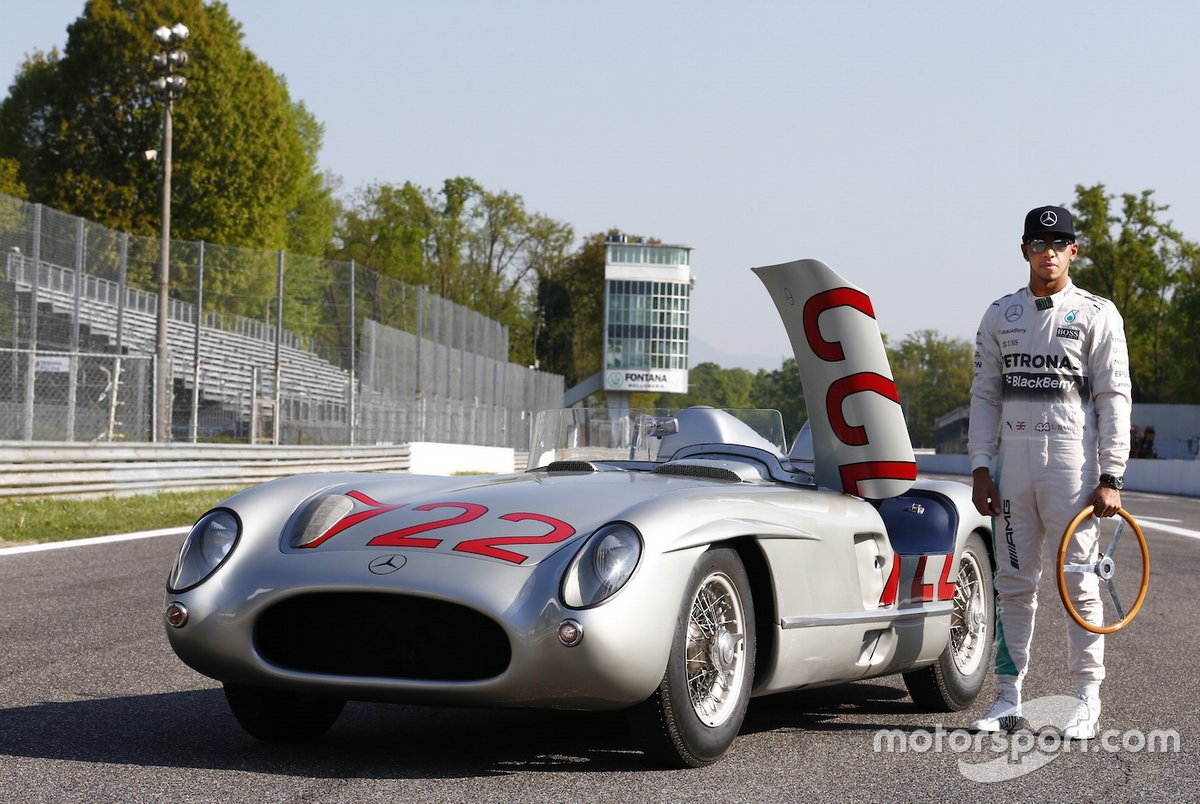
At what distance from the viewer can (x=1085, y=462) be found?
17.4 ft

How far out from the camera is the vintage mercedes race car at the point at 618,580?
4.19 metres

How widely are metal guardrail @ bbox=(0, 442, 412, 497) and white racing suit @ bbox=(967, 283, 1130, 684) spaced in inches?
382

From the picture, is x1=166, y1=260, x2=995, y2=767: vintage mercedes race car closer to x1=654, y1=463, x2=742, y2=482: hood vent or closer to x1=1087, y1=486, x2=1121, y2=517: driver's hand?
x1=654, y1=463, x2=742, y2=482: hood vent

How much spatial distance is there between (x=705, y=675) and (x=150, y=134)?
151 ft

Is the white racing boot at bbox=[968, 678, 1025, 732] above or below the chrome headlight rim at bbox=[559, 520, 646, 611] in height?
below

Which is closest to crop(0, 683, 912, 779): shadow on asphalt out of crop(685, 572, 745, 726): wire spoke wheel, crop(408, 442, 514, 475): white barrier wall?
crop(685, 572, 745, 726): wire spoke wheel

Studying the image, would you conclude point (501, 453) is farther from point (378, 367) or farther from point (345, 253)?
point (345, 253)

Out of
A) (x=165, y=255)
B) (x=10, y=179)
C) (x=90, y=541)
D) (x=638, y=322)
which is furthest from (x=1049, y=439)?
(x=638, y=322)

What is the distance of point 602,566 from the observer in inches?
167

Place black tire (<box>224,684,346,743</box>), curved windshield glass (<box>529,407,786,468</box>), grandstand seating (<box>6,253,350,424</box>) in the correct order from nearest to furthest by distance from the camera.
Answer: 1. black tire (<box>224,684,346,743</box>)
2. curved windshield glass (<box>529,407,786,468</box>)
3. grandstand seating (<box>6,253,350,424</box>)

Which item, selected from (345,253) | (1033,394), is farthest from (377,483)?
(345,253)

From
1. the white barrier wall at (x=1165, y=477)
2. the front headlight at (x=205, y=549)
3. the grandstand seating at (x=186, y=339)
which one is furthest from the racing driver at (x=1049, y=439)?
the white barrier wall at (x=1165, y=477)

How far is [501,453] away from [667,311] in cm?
6747

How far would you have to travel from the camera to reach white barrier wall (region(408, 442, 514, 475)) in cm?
3281
